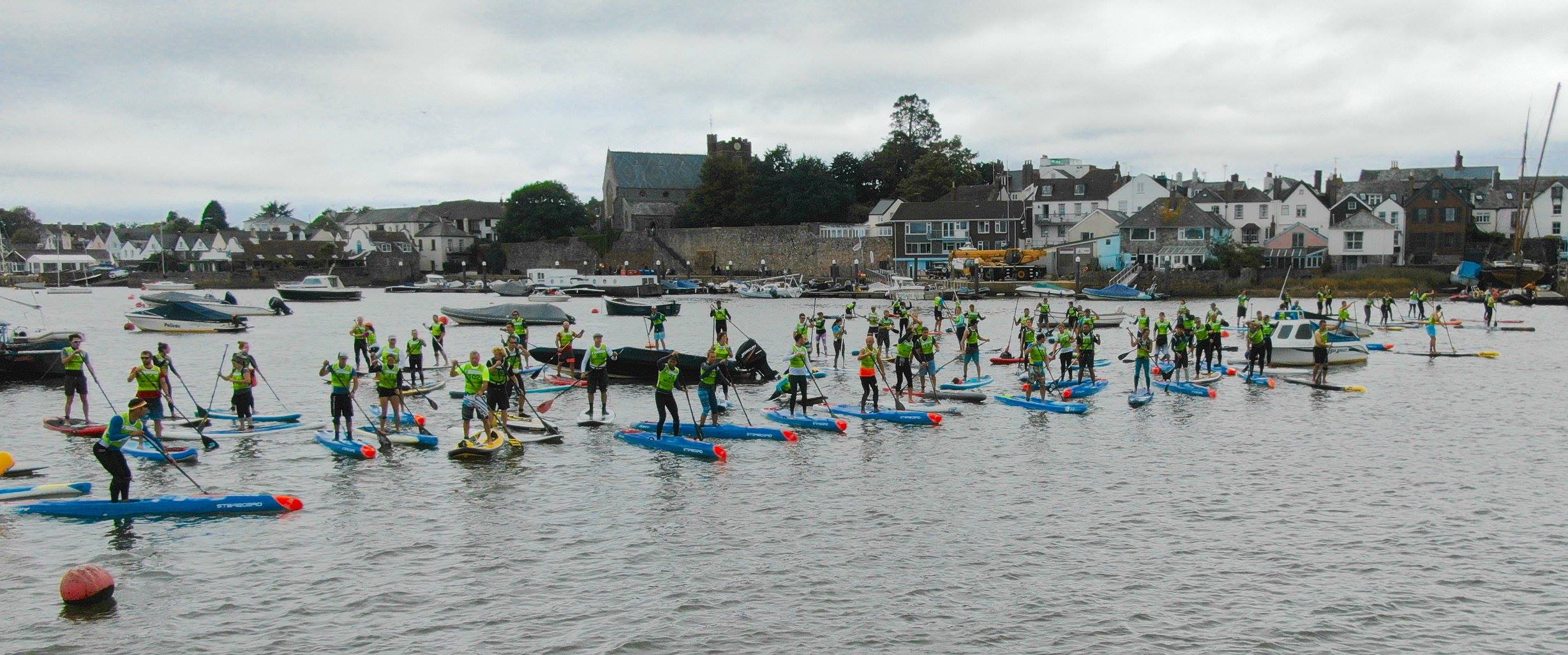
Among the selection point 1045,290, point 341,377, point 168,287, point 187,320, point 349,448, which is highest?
point 168,287

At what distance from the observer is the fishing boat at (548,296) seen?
93625 millimetres

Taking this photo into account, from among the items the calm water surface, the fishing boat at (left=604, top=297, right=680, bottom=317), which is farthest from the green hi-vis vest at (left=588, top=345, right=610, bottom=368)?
the fishing boat at (left=604, top=297, right=680, bottom=317)

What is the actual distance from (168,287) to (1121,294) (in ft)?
343

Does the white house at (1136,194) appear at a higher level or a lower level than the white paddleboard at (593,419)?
higher

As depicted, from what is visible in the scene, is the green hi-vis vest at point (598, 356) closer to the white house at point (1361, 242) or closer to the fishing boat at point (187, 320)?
the fishing boat at point (187, 320)

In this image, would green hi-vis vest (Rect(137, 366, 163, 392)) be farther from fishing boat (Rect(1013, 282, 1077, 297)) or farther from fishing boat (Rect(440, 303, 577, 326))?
fishing boat (Rect(1013, 282, 1077, 297))

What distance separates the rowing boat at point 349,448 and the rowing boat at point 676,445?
18.1ft

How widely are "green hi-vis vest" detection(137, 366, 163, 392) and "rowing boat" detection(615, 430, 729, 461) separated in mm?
9829

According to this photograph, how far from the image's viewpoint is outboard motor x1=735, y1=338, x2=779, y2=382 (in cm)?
3441

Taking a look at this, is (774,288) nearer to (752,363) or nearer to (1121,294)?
(1121,294)

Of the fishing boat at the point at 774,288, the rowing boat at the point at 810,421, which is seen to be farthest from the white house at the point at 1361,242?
the rowing boat at the point at 810,421

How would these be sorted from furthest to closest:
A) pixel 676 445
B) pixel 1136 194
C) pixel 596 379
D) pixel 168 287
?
pixel 168 287, pixel 1136 194, pixel 596 379, pixel 676 445

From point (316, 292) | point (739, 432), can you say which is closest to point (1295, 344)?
point (739, 432)

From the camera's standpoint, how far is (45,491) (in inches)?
734
